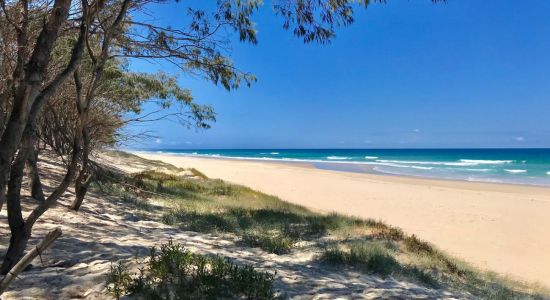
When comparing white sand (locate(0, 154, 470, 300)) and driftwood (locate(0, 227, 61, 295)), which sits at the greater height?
driftwood (locate(0, 227, 61, 295))

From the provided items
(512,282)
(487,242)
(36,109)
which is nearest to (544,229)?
(487,242)

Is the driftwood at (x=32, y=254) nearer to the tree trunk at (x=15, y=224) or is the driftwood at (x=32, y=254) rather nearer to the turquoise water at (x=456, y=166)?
the tree trunk at (x=15, y=224)

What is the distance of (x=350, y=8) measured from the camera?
20.0ft

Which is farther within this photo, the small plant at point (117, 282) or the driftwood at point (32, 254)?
the small plant at point (117, 282)

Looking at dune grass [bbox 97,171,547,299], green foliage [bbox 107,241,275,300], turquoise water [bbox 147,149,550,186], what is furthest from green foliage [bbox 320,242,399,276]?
turquoise water [bbox 147,149,550,186]

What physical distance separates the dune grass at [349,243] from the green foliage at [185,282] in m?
2.18

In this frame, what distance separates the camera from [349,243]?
A: 278 inches

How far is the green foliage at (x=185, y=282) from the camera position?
139 inches

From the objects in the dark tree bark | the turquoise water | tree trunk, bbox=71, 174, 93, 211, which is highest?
the dark tree bark

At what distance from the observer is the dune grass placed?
18.9 feet

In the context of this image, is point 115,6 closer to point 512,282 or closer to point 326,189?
point 512,282

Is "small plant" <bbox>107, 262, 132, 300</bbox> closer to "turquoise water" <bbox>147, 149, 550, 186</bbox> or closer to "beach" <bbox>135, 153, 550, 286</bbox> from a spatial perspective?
"beach" <bbox>135, 153, 550, 286</bbox>

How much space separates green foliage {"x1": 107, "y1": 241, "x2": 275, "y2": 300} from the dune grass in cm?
218

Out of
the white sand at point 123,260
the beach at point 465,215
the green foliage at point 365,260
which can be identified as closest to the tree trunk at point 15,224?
the white sand at point 123,260
